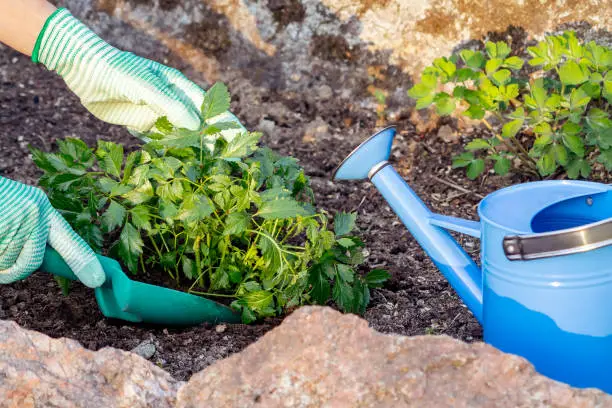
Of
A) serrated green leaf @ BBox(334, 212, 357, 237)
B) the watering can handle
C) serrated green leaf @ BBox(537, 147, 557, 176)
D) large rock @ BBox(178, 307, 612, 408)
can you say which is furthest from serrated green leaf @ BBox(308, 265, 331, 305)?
serrated green leaf @ BBox(537, 147, 557, 176)

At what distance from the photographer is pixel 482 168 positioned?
2.55 m

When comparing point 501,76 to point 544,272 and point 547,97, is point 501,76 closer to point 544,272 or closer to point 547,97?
point 547,97

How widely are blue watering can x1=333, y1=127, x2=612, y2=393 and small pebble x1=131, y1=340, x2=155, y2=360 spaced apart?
621 millimetres

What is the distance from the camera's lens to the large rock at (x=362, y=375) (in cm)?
108

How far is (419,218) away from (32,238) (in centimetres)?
A: 89

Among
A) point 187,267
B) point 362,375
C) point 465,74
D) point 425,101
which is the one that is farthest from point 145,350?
point 465,74

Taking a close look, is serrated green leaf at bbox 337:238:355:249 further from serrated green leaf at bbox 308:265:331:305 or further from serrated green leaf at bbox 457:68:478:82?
serrated green leaf at bbox 457:68:478:82

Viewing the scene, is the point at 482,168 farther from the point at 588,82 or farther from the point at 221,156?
the point at 221,156

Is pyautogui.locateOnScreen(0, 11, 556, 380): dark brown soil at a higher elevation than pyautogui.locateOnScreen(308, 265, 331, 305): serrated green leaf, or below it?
below

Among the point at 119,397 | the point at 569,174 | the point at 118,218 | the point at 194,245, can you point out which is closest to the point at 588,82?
the point at 569,174

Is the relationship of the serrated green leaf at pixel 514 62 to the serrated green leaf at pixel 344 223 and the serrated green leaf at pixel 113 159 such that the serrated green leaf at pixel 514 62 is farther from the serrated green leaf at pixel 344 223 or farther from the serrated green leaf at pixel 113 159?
the serrated green leaf at pixel 113 159

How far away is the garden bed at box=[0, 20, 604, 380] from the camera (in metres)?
1.94

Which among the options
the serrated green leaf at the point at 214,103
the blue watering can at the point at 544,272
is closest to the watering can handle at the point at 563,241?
the blue watering can at the point at 544,272

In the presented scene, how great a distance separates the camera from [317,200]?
2623 mm
